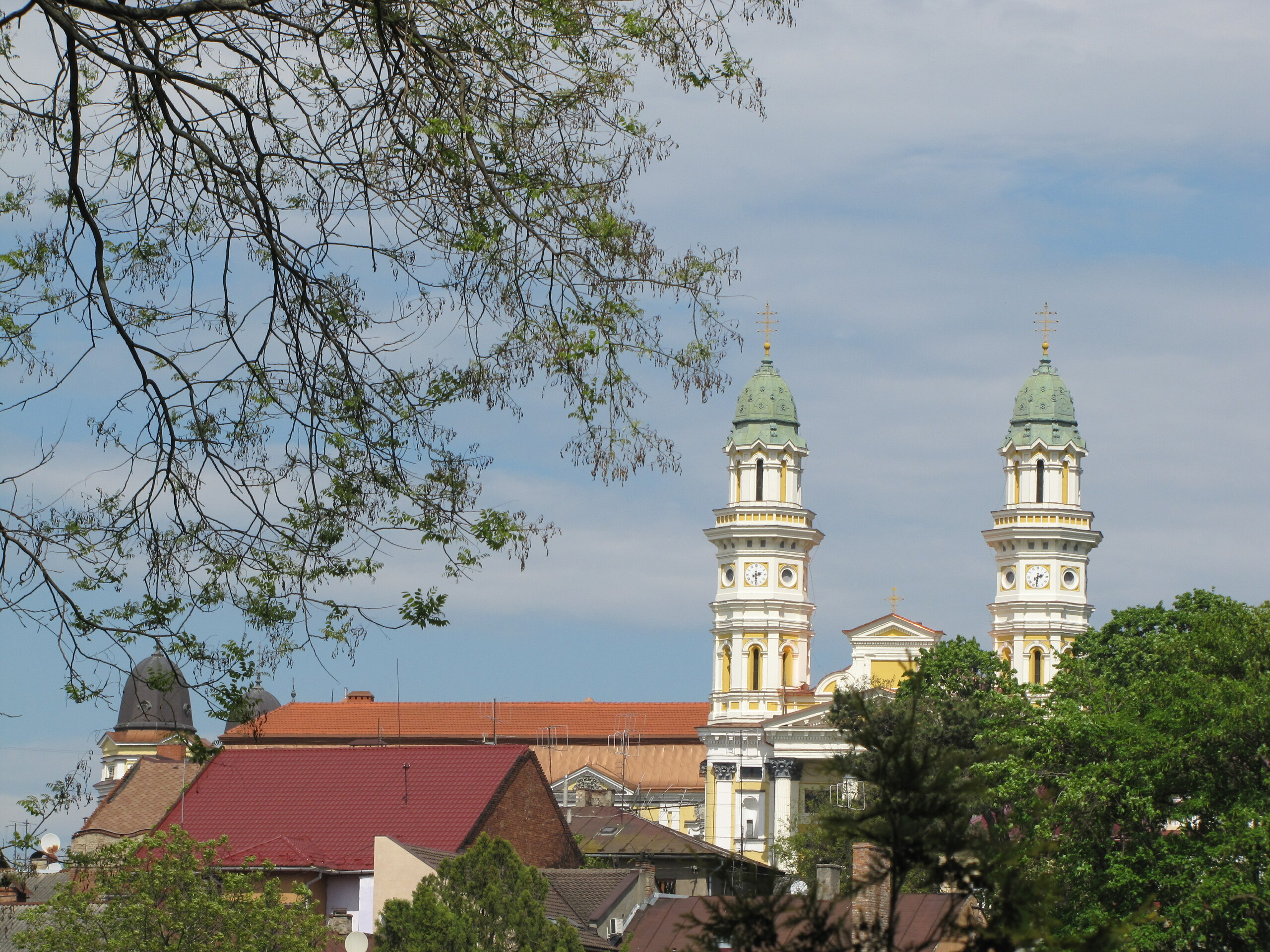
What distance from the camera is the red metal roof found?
→ 42.2 metres

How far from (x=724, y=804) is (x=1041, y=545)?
1983 centimetres

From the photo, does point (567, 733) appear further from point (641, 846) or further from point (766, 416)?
point (641, 846)

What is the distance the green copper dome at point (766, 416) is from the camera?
342ft

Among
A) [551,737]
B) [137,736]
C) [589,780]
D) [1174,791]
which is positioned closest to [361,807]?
[1174,791]

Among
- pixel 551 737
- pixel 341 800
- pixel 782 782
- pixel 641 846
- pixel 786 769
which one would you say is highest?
pixel 551 737

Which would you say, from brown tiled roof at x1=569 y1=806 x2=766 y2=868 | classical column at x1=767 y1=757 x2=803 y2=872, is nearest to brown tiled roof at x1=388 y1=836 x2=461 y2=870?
brown tiled roof at x1=569 y1=806 x2=766 y2=868

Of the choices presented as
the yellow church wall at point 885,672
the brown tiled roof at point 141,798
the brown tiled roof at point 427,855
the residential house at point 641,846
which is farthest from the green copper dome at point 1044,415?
the brown tiled roof at point 427,855

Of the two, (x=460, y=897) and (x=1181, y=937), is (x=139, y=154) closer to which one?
(x=460, y=897)

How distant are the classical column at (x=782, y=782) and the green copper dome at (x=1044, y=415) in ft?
63.8

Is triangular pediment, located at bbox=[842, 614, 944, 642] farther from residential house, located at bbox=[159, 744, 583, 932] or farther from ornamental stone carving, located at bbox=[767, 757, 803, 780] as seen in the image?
residential house, located at bbox=[159, 744, 583, 932]

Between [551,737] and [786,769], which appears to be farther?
[551,737]

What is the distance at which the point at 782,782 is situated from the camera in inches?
3787

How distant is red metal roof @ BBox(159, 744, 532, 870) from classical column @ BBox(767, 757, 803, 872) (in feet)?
160

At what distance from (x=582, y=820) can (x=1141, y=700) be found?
86.6ft
